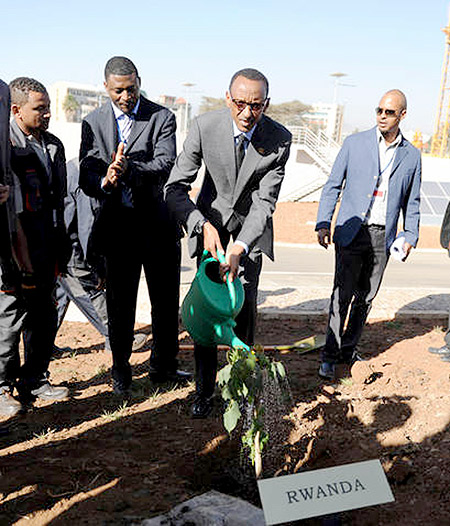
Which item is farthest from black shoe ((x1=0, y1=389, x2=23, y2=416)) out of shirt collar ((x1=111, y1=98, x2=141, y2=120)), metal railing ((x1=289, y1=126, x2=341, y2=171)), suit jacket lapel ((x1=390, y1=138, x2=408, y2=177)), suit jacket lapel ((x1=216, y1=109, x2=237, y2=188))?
metal railing ((x1=289, y1=126, x2=341, y2=171))

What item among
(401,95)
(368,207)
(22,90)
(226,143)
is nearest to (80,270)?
(22,90)

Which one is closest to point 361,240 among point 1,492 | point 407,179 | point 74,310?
point 407,179

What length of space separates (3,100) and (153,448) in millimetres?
2002

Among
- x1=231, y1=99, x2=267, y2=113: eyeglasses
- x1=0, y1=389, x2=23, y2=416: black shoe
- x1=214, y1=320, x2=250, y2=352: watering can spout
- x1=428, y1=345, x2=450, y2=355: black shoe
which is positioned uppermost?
x1=231, y1=99, x2=267, y2=113: eyeglasses

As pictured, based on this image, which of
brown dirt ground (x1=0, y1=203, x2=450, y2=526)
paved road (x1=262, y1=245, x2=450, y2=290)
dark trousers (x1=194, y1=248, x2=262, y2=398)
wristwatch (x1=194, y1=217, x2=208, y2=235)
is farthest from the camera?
paved road (x1=262, y1=245, x2=450, y2=290)

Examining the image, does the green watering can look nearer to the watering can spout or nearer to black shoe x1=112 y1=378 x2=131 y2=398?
the watering can spout

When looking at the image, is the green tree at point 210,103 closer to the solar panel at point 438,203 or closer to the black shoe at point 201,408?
the solar panel at point 438,203

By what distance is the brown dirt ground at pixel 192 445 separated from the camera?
8.86 ft

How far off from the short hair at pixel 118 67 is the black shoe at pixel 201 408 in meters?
2.06

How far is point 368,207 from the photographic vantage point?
14.0 ft

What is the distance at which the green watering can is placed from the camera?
9.50ft

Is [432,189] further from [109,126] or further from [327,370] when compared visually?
[109,126]

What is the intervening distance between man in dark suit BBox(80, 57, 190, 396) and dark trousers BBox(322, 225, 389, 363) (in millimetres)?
1220

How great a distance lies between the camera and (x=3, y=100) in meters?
2.80
